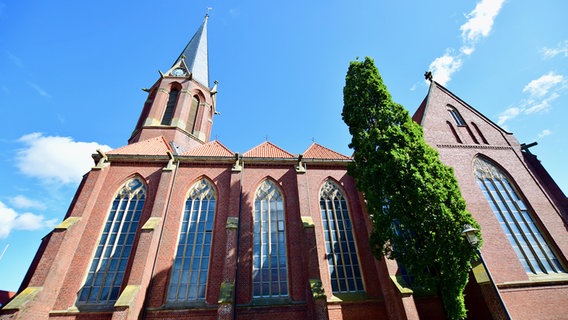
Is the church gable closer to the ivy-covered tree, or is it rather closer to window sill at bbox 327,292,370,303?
the ivy-covered tree

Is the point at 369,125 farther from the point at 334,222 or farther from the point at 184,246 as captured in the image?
the point at 184,246

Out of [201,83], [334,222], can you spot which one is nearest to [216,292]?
[334,222]

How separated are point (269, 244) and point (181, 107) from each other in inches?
536

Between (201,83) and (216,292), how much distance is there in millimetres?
18288

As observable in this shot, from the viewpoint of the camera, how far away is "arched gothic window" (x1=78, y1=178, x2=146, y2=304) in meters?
10.6

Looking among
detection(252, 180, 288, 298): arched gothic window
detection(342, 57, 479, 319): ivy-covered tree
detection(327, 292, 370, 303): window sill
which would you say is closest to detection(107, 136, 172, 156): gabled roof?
detection(252, 180, 288, 298): arched gothic window

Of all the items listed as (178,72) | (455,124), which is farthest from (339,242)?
(178,72)

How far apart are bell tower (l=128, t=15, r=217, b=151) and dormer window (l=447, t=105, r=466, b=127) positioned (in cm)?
1873

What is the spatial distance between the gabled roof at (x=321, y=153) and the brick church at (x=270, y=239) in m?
0.20

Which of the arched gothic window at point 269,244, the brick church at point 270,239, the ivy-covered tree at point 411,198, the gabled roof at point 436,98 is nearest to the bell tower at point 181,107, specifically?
the brick church at point 270,239

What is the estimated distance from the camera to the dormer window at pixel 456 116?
51.6 ft

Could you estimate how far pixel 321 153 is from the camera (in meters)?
16.8

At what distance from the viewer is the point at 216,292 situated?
10.8 meters

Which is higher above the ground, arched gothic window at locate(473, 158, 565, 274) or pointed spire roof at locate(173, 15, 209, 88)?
pointed spire roof at locate(173, 15, 209, 88)
